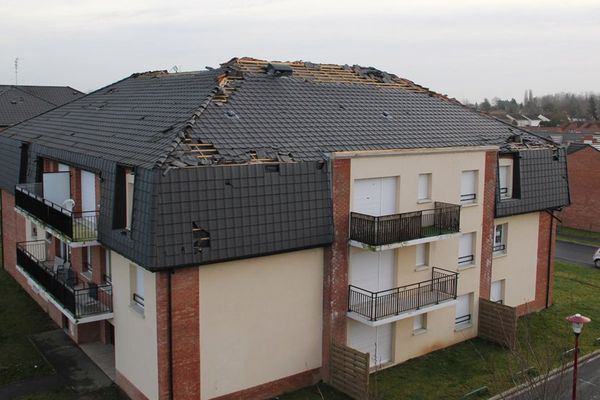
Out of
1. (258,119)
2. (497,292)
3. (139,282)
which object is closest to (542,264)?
(497,292)

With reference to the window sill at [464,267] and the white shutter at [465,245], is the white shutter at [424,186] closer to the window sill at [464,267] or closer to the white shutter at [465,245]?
the white shutter at [465,245]

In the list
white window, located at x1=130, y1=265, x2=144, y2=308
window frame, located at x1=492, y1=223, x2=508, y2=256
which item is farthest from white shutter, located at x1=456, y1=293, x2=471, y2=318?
white window, located at x1=130, y1=265, x2=144, y2=308

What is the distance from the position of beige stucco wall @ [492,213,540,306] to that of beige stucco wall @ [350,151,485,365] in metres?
1.92

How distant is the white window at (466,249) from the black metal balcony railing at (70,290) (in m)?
11.9

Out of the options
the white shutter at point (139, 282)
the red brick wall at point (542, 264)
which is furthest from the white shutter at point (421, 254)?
the white shutter at point (139, 282)

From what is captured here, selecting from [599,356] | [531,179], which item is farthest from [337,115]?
[599,356]

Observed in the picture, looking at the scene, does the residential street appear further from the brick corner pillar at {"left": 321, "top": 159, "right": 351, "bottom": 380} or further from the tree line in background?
the tree line in background

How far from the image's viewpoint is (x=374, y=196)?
62.0 feet

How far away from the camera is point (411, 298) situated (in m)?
19.3

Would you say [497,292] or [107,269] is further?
[497,292]

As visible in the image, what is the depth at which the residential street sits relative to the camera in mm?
35812

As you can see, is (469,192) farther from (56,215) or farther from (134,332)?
(56,215)

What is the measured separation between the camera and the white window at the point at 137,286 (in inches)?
656

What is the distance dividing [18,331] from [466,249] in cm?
1631
